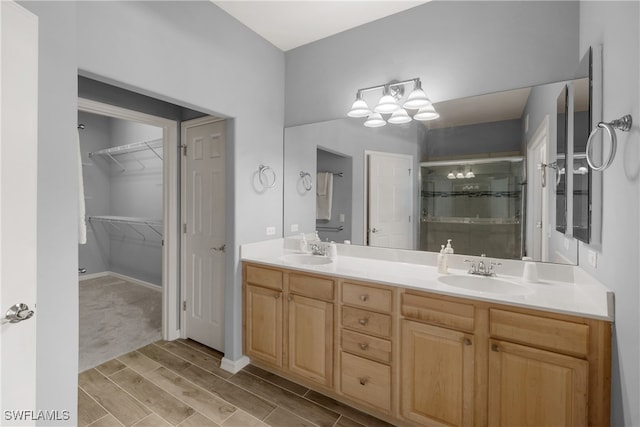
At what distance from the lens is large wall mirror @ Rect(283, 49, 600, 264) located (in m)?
1.80

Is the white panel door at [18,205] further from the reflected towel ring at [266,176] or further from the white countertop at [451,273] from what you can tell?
the reflected towel ring at [266,176]

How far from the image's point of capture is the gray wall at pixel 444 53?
5.87 ft

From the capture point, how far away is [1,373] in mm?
1086

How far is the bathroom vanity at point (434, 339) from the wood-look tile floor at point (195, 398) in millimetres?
108

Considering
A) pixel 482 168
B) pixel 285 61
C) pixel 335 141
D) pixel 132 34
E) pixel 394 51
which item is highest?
pixel 285 61

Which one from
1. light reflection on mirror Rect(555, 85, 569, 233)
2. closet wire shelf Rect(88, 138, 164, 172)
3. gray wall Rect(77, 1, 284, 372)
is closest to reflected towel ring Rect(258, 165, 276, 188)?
gray wall Rect(77, 1, 284, 372)

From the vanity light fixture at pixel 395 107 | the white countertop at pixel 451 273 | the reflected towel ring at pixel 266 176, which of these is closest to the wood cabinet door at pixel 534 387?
the white countertop at pixel 451 273

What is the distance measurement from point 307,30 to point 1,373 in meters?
2.79

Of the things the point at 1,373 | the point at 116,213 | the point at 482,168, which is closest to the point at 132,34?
the point at 1,373

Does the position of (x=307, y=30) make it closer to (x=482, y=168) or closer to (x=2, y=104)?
(x=482, y=168)

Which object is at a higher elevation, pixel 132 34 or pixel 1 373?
pixel 132 34

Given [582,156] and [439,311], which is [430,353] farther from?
[582,156]

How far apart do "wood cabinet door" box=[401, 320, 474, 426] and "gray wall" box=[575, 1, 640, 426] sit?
1.82 ft

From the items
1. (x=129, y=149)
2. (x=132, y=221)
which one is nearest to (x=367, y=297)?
(x=132, y=221)
